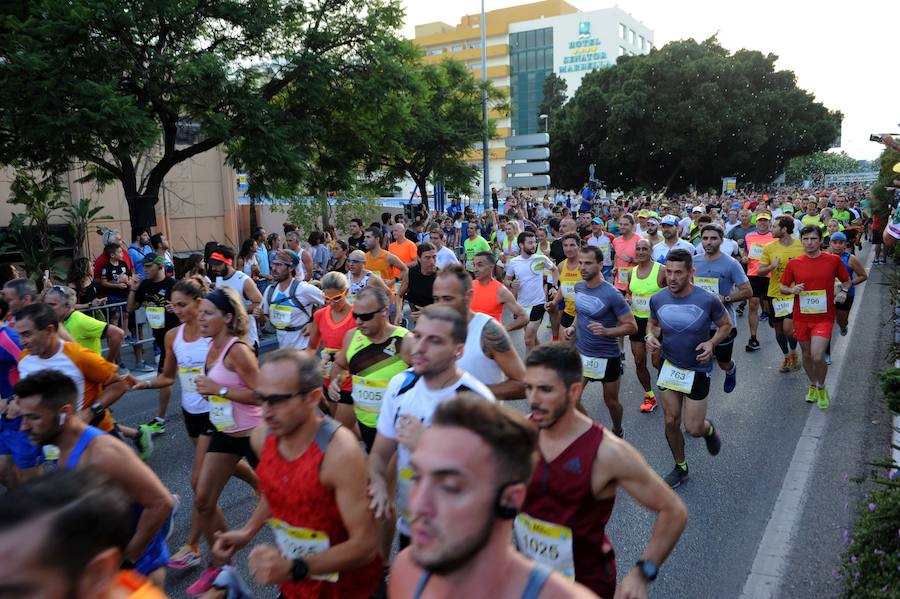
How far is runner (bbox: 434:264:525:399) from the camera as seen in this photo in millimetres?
4434

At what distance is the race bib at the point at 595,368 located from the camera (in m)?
6.41

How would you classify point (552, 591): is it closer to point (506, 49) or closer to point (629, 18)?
point (506, 49)

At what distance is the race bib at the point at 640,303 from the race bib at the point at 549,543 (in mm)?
5292

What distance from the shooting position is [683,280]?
587 cm

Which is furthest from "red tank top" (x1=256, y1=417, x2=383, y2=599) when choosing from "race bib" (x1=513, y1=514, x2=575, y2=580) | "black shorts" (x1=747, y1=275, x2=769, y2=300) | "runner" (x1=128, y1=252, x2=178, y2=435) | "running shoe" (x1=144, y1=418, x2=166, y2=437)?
"black shorts" (x1=747, y1=275, x2=769, y2=300)

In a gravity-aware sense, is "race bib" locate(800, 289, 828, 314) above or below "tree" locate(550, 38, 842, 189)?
below

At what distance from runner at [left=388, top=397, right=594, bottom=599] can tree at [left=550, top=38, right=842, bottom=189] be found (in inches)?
1773

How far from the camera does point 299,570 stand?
2594 millimetres

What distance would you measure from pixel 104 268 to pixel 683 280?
7.98 metres

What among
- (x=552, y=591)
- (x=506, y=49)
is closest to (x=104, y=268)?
(x=552, y=591)

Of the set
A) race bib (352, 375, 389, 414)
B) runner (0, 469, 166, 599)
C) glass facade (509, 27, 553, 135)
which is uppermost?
glass facade (509, 27, 553, 135)

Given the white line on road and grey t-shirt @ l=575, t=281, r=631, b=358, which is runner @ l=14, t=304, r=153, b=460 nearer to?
grey t-shirt @ l=575, t=281, r=631, b=358

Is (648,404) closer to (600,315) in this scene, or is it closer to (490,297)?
(600,315)

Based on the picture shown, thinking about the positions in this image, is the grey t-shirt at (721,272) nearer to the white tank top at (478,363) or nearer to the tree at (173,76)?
the white tank top at (478,363)
